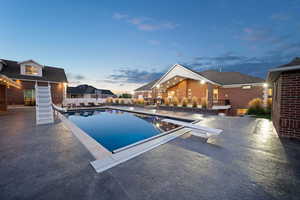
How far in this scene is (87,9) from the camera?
11.0 meters

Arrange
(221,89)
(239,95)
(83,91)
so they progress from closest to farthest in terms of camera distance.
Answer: (239,95) < (221,89) < (83,91)

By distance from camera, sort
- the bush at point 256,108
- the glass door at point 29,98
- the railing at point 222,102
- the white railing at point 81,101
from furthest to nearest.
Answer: the white railing at point 81,101 → the glass door at point 29,98 → the railing at point 222,102 → the bush at point 256,108

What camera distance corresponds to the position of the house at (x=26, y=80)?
47.8 feet

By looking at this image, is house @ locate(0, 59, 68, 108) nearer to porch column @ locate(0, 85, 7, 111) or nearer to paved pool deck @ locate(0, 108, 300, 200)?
porch column @ locate(0, 85, 7, 111)

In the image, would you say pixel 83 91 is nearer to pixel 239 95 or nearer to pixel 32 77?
pixel 32 77

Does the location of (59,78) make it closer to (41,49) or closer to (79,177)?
(41,49)

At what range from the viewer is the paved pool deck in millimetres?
1716

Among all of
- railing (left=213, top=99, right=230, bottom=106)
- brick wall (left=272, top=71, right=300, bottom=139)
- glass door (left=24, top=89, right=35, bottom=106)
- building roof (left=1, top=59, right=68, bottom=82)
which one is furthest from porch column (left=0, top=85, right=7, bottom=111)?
railing (left=213, top=99, right=230, bottom=106)

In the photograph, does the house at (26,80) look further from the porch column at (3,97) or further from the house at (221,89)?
the house at (221,89)

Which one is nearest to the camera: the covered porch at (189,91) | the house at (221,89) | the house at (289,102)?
the house at (289,102)

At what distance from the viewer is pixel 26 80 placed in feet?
49.4

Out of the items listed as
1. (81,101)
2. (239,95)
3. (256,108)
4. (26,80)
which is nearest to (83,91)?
(81,101)

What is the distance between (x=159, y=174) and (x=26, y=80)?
2110cm

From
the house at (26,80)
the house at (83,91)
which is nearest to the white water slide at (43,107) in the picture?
the house at (26,80)
